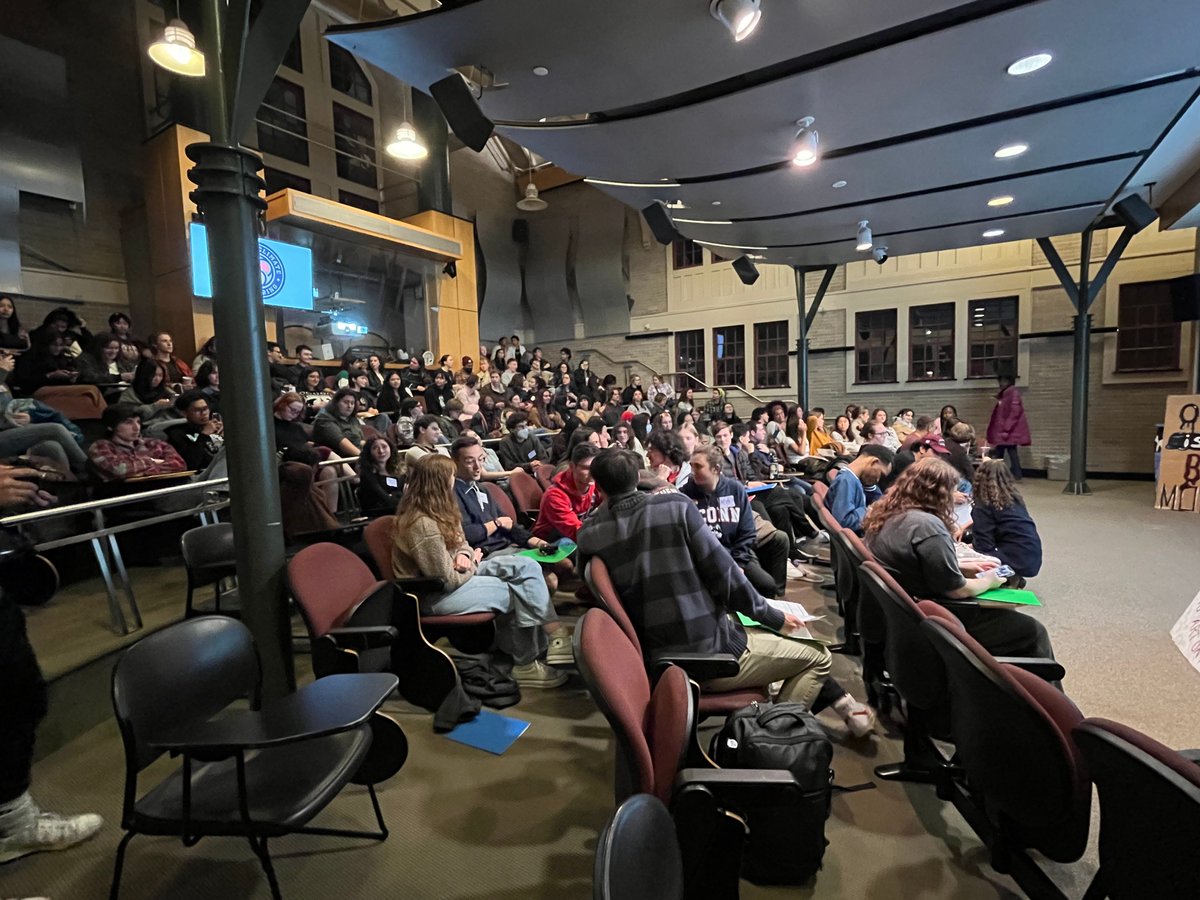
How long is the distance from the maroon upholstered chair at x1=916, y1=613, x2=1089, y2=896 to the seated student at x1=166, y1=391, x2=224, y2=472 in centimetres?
503

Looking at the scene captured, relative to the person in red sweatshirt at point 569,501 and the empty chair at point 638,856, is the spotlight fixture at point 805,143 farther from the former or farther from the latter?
the empty chair at point 638,856

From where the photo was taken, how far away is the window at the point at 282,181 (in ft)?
32.7

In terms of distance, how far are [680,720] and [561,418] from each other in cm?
812

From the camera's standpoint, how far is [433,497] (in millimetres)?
2863

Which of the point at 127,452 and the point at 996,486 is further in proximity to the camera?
the point at 127,452

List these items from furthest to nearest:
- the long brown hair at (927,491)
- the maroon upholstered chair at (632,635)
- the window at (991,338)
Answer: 1. the window at (991,338)
2. the long brown hair at (927,491)
3. the maroon upholstered chair at (632,635)

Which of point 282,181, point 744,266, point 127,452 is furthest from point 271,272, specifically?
point 744,266

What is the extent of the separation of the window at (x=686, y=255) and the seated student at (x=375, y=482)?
11.4 m

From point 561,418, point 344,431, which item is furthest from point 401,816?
point 561,418

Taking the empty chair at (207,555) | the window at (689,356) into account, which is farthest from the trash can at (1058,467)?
the empty chair at (207,555)

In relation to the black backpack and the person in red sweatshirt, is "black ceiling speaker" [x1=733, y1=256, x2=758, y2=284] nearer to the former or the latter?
the person in red sweatshirt

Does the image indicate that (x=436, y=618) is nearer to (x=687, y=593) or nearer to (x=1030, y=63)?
(x=687, y=593)

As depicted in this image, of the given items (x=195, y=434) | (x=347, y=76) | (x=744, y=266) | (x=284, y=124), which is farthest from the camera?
(x=347, y=76)

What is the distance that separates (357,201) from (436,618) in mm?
12307
